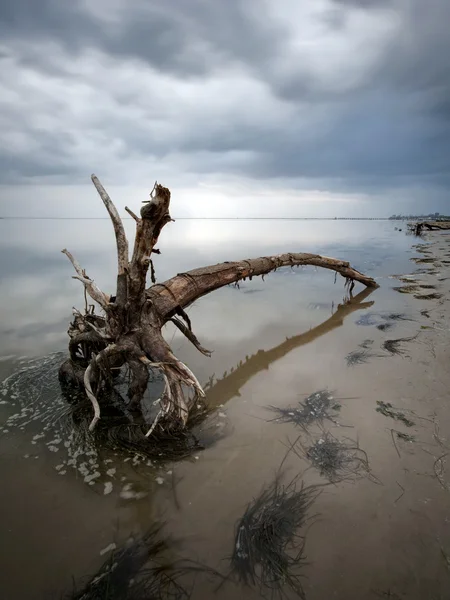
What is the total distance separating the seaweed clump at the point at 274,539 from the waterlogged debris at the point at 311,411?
1.13 m

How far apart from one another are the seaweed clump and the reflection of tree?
2.01 metres

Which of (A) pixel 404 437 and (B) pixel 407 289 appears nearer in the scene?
(A) pixel 404 437

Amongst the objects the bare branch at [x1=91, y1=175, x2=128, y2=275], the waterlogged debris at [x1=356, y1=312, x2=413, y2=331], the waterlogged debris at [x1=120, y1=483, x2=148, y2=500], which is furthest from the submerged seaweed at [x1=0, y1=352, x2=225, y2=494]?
the waterlogged debris at [x1=356, y1=312, x2=413, y2=331]

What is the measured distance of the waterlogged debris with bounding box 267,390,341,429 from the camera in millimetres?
4254

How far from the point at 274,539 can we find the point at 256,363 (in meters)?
3.81

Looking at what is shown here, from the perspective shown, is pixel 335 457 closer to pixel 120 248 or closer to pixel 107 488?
pixel 107 488

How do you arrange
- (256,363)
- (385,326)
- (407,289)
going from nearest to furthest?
1. (256,363)
2. (385,326)
3. (407,289)

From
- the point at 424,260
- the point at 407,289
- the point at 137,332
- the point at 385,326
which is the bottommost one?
the point at 385,326

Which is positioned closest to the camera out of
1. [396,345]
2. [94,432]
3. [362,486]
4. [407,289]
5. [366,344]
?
[362,486]

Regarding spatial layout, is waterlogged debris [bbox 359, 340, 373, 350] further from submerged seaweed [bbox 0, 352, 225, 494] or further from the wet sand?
submerged seaweed [bbox 0, 352, 225, 494]

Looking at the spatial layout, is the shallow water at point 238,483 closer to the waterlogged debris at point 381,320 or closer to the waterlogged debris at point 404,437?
the waterlogged debris at point 404,437

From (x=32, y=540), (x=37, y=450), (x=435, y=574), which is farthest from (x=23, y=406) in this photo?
(x=435, y=574)

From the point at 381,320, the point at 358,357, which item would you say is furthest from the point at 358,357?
the point at 381,320

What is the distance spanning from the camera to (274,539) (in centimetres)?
262
